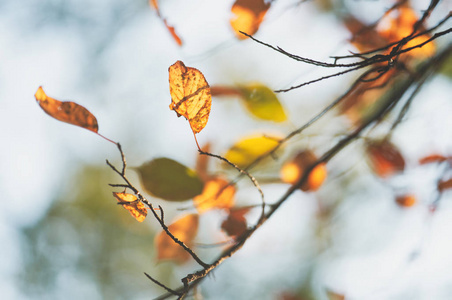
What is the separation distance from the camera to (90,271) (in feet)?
12.3

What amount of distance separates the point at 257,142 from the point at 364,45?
373 millimetres

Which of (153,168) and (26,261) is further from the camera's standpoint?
(26,261)

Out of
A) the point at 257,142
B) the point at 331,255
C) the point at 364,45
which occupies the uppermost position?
the point at 331,255

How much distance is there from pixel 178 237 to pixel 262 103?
0.32 m

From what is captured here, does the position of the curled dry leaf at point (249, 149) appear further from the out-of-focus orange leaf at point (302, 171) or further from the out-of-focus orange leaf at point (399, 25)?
the out-of-focus orange leaf at point (399, 25)

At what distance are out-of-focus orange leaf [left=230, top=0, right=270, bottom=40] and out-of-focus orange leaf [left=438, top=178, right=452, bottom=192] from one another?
0.65m

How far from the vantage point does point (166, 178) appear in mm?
543

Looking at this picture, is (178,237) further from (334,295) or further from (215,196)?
(334,295)

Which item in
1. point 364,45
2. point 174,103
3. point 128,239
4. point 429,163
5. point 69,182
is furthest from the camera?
point 128,239

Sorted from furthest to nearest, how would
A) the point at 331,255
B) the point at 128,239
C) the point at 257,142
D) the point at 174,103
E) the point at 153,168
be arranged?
the point at 128,239 < the point at 331,255 < the point at 257,142 < the point at 153,168 < the point at 174,103

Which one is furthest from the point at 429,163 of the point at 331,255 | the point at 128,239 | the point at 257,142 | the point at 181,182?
the point at 128,239

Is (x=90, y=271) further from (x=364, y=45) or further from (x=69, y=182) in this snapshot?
(x=364, y=45)

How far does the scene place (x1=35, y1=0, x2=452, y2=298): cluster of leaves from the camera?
42 centimetres

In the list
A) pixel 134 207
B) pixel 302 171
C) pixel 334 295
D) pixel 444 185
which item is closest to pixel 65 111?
pixel 134 207
